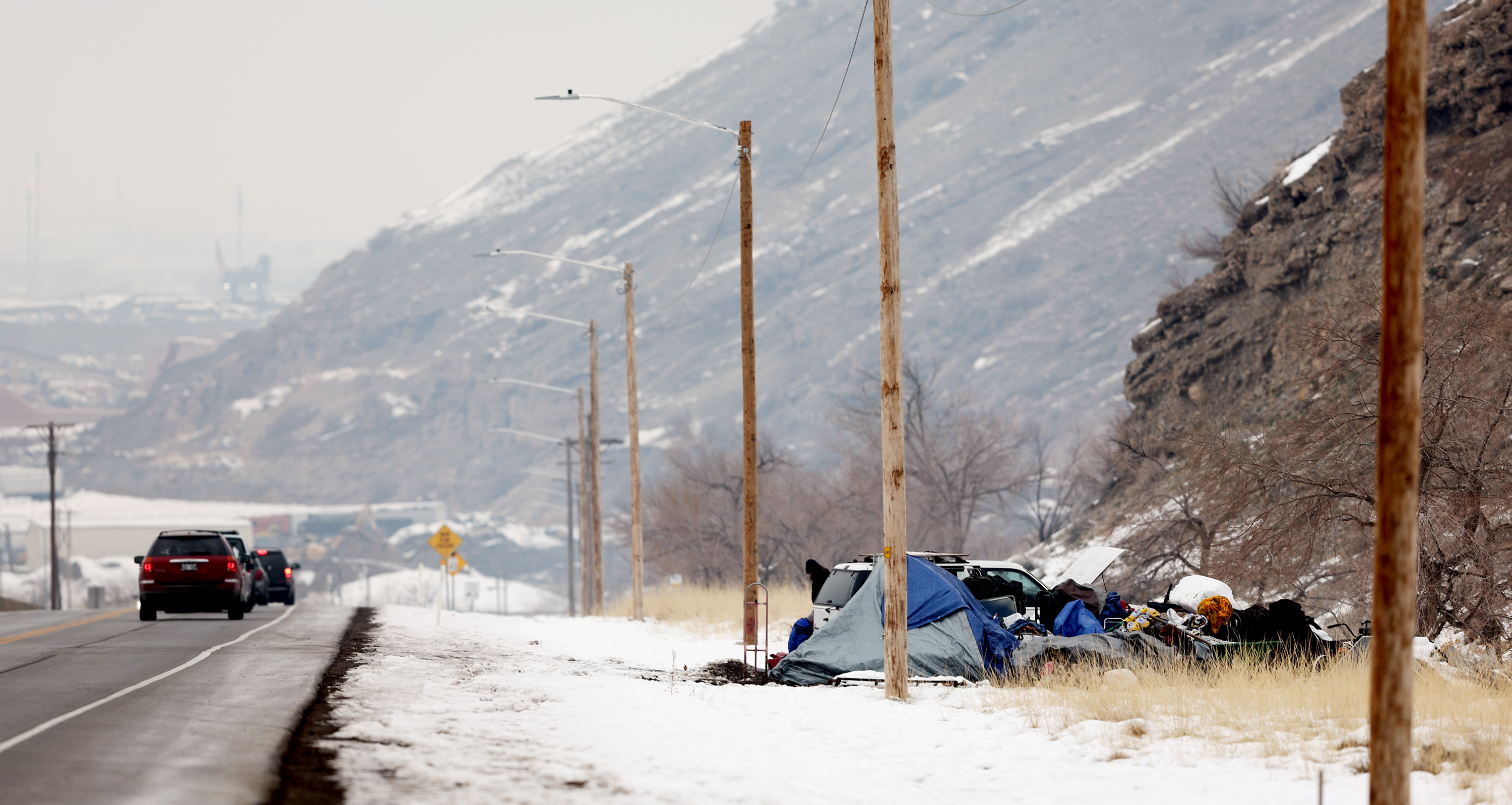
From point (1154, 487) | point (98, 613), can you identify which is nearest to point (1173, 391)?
point (1154, 487)

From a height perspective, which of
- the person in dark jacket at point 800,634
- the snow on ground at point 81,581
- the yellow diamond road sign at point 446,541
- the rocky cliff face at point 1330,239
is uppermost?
the rocky cliff face at point 1330,239

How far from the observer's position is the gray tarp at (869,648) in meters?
17.1

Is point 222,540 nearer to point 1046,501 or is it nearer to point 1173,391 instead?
point 1173,391

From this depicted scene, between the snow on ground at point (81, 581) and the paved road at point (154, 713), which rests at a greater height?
the paved road at point (154, 713)

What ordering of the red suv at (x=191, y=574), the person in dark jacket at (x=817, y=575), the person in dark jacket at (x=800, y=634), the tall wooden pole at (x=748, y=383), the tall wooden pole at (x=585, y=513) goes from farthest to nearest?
1. the tall wooden pole at (x=585, y=513)
2. the red suv at (x=191, y=574)
3. the tall wooden pole at (x=748, y=383)
4. the person in dark jacket at (x=817, y=575)
5. the person in dark jacket at (x=800, y=634)

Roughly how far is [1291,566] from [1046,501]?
135077 millimetres

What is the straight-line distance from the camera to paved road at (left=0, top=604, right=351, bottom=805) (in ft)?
31.0

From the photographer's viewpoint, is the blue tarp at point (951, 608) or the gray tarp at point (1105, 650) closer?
the gray tarp at point (1105, 650)

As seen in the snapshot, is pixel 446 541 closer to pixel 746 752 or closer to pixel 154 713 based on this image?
pixel 154 713

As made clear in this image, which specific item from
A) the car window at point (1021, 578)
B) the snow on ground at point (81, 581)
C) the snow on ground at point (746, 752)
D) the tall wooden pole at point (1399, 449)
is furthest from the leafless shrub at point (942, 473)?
the snow on ground at point (81, 581)

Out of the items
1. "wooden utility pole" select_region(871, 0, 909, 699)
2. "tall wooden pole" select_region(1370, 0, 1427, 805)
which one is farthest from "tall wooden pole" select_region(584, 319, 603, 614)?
"tall wooden pole" select_region(1370, 0, 1427, 805)

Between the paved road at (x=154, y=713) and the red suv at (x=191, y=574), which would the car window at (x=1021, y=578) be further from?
the red suv at (x=191, y=574)

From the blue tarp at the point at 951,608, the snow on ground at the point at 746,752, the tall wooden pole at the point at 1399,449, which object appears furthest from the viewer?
the blue tarp at the point at 951,608

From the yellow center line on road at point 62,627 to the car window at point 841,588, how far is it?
13.7 m
